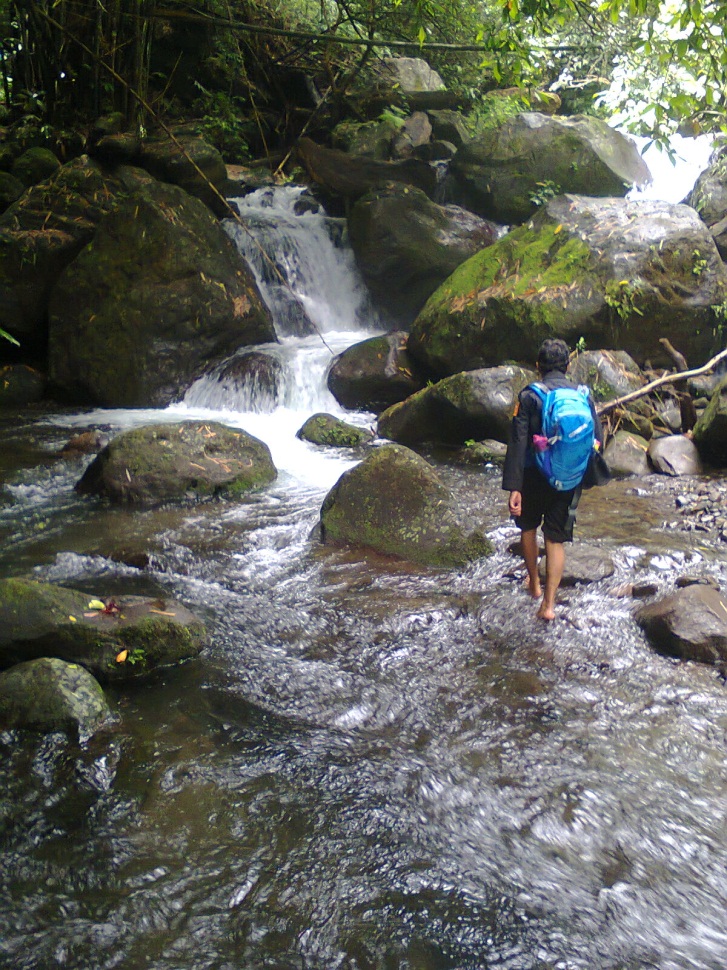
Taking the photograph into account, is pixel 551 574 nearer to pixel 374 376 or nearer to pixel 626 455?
pixel 626 455

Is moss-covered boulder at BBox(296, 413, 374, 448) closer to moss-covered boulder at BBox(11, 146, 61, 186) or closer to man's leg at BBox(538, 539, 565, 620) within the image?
man's leg at BBox(538, 539, 565, 620)

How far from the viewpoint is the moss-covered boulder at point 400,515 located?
6102mm

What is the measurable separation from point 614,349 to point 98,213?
7763mm

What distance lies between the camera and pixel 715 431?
847cm

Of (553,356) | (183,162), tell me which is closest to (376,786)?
(553,356)

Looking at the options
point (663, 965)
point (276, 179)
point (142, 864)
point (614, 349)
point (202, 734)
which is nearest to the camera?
point (663, 965)

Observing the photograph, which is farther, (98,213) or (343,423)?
(98,213)

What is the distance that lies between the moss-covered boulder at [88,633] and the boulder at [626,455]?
A: 5.67m

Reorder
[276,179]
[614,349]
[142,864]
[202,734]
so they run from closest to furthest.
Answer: [142,864] → [202,734] → [614,349] → [276,179]

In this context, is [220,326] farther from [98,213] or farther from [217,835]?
[217,835]

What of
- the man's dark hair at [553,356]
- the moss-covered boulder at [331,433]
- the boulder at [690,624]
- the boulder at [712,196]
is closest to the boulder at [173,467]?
the moss-covered boulder at [331,433]

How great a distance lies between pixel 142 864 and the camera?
302 cm

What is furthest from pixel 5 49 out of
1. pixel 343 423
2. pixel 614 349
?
pixel 614 349

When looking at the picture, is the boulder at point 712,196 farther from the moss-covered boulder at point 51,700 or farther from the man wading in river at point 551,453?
the moss-covered boulder at point 51,700
